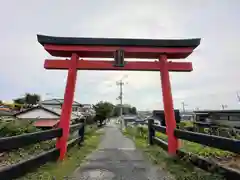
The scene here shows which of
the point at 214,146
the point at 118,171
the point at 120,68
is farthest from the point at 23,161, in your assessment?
the point at 120,68

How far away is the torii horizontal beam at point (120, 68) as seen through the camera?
229 inches

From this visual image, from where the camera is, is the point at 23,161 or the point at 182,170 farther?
the point at 182,170

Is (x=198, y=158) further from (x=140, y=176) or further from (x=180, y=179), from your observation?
(x=140, y=176)

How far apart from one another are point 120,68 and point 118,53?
404 millimetres

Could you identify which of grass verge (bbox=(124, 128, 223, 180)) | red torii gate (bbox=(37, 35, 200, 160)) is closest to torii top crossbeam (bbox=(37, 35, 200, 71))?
red torii gate (bbox=(37, 35, 200, 160))

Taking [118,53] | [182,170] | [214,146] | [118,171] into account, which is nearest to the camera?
[214,146]

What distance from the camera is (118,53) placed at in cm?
587

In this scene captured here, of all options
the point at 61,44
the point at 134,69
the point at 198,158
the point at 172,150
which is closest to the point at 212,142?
the point at 198,158

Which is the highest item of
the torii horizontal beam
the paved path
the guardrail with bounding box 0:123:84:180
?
the torii horizontal beam

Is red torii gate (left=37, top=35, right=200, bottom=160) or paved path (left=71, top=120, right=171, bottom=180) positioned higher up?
red torii gate (left=37, top=35, right=200, bottom=160)

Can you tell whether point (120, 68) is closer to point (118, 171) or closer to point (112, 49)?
point (112, 49)

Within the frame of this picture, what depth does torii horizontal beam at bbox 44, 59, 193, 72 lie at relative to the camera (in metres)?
5.81

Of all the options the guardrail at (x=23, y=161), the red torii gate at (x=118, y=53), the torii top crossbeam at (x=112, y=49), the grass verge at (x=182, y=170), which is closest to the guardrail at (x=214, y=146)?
the grass verge at (x=182, y=170)

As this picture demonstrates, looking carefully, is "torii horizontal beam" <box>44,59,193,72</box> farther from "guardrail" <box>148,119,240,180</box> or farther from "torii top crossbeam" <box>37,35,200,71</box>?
"guardrail" <box>148,119,240,180</box>
